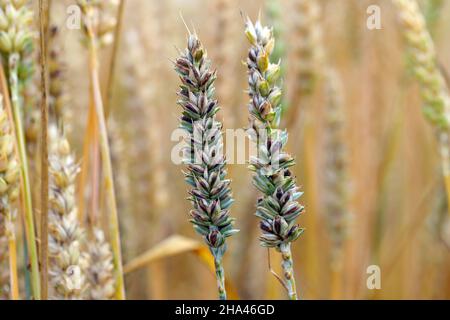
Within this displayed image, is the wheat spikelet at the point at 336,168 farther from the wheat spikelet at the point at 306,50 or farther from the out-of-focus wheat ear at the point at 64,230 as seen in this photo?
the out-of-focus wheat ear at the point at 64,230

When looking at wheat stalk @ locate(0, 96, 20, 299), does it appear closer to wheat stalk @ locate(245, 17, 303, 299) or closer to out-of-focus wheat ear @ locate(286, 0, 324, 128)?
wheat stalk @ locate(245, 17, 303, 299)

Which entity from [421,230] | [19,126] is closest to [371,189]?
[421,230]

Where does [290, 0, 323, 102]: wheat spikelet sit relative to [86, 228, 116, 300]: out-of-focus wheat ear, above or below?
above

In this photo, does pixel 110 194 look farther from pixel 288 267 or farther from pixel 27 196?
pixel 288 267

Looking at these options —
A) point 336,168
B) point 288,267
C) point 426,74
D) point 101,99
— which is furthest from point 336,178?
point 288,267

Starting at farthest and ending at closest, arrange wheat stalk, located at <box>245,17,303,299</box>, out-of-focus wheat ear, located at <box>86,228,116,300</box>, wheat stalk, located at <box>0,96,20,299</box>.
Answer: out-of-focus wheat ear, located at <box>86,228,116,300</box>
wheat stalk, located at <box>0,96,20,299</box>
wheat stalk, located at <box>245,17,303,299</box>

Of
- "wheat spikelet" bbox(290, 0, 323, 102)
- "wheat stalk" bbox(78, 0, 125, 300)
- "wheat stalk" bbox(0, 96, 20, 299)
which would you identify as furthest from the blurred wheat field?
"wheat stalk" bbox(0, 96, 20, 299)

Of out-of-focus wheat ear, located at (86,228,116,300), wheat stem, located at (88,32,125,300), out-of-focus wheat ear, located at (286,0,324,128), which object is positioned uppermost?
out-of-focus wheat ear, located at (286,0,324,128)
